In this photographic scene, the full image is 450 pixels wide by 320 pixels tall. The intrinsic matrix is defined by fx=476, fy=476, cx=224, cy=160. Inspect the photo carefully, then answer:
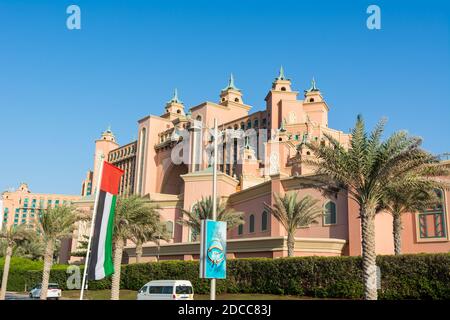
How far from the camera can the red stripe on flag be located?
16.6 metres

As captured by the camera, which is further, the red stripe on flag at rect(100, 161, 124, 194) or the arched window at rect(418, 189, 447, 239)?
the arched window at rect(418, 189, 447, 239)

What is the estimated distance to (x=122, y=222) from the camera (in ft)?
93.7

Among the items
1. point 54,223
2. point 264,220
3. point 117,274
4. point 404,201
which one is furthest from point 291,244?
point 54,223

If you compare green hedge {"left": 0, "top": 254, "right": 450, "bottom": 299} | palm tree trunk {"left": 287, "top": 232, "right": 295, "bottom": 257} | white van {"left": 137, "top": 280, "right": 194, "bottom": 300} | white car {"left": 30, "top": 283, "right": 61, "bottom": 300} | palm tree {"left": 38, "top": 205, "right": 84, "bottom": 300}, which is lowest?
white car {"left": 30, "top": 283, "right": 61, "bottom": 300}

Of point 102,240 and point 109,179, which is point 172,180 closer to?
point 109,179

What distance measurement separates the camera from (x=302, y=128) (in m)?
70.2

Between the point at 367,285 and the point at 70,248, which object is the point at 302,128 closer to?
the point at 70,248

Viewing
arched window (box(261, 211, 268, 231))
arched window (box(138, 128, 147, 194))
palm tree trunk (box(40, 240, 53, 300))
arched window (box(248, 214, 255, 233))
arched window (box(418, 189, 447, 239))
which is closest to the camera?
arched window (box(418, 189, 447, 239))

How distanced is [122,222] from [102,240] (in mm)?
12607

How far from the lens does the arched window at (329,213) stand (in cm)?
3456

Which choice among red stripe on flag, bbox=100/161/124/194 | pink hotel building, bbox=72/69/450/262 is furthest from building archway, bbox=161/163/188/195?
red stripe on flag, bbox=100/161/124/194

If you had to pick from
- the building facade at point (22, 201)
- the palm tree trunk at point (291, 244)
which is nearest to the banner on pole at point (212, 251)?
the palm tree trunk at point (291, 244)

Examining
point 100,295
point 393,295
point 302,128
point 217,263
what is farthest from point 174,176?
point 217,263

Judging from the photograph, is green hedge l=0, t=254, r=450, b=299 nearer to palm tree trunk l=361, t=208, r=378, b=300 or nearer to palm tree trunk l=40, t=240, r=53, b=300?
palm tree trunk l=361, t=208, r=378, b=300
